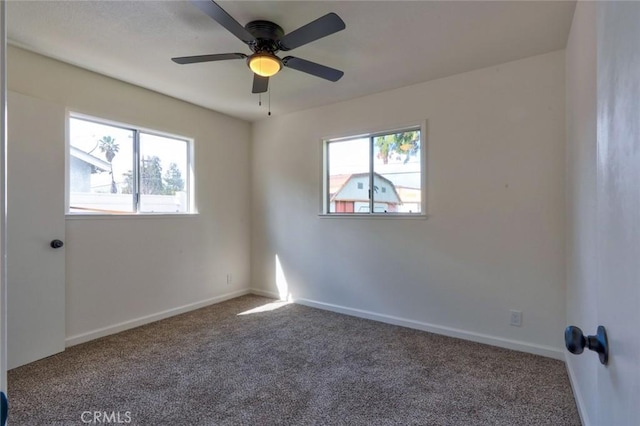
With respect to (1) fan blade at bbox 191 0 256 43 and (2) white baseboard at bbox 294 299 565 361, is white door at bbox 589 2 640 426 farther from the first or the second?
(2) white baseboard at bbox 294 299 565 361

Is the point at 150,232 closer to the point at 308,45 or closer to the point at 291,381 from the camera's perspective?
the point at 291,381

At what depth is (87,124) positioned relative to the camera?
3.06 meters

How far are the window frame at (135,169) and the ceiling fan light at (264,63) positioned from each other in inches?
73.7

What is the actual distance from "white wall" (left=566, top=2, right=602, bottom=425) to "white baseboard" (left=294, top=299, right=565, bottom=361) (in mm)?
266

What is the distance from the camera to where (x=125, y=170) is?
335cm

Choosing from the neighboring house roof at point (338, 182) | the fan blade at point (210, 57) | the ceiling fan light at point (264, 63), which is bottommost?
the neighboring house roof at point (338, 182)

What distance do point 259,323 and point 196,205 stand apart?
165 cm

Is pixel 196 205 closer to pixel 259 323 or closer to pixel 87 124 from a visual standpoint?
pixel 87 124

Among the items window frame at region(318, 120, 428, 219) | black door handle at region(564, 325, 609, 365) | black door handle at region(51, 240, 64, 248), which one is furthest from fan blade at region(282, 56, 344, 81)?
black door handle at region(51, 240, 64, 248)

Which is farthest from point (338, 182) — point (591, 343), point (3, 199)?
point (3, 199)

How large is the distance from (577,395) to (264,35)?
3.13m

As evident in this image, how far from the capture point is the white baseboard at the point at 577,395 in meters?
1.78

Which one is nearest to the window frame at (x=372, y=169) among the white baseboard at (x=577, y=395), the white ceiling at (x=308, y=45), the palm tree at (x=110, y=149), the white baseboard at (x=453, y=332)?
the white ceiling at (x=308, y=45)

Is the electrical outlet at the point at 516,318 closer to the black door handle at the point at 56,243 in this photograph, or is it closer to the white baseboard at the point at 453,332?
the white baseboard at the point at 453,332
